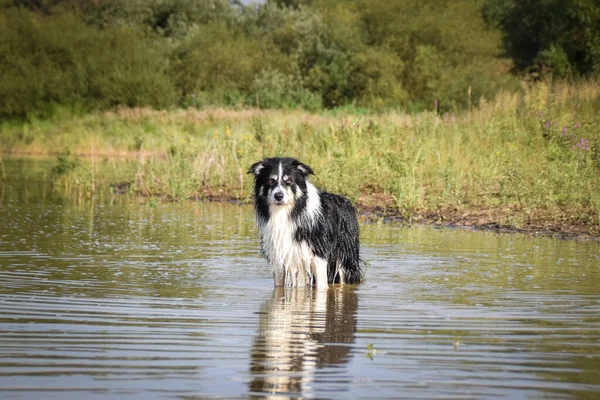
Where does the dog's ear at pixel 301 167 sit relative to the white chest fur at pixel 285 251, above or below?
above

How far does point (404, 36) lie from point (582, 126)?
35468mm

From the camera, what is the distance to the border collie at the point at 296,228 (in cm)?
901

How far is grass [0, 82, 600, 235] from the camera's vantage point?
48.4 feet

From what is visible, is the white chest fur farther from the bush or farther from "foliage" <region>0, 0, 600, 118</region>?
the bush

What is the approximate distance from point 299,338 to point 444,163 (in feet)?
38.6

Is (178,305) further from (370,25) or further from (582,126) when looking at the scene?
(370,25)

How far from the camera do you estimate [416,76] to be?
47062mm

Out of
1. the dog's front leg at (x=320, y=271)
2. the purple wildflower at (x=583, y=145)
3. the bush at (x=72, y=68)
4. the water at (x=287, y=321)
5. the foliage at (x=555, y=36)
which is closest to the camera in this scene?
the water at (x=287, y=321)

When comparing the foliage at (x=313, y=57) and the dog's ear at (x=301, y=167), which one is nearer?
the dog's ear at (x=301, y=167)

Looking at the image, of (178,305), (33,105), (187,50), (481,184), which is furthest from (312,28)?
(178,305)

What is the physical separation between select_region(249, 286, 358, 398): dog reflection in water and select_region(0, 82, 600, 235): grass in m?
6.17

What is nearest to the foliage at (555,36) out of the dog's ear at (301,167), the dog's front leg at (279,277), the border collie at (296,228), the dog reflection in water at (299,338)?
the border collie at (296,228)

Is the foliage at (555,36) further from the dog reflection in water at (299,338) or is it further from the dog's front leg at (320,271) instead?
the dog reflection in water at (299,338)

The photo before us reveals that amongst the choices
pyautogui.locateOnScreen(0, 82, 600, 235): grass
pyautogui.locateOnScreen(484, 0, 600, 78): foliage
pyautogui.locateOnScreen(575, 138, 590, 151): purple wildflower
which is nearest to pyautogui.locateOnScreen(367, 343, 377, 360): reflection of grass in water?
pyautogui.locateOnScreen(0, 82, 600, 235): grass
